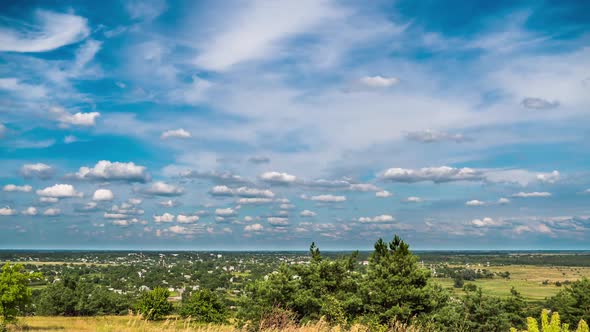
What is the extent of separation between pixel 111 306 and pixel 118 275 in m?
78.7

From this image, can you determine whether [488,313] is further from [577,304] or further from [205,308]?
[205,308]

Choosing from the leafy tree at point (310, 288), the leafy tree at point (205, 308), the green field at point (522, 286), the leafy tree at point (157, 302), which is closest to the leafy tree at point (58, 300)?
the leafy tree at point (157, 302)

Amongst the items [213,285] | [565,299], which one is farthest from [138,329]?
[213,285]

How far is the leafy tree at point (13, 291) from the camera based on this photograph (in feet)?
90.5

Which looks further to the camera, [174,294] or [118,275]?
[118,275]

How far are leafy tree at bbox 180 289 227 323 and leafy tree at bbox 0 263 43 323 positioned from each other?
101ft

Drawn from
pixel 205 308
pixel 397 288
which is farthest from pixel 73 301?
pixel 397 288

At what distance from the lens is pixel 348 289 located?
128 ft

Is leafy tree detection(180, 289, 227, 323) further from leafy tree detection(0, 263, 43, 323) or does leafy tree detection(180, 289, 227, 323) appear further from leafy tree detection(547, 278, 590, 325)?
leafy tree detection(547, 278, 590, 325)

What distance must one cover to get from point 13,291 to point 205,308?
34.8m

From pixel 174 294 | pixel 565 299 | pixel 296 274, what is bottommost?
pixel 174 294

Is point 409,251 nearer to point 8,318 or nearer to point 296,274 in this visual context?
point 296,274

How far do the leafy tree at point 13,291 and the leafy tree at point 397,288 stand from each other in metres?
23.1

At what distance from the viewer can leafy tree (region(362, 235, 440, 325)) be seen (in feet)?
116
